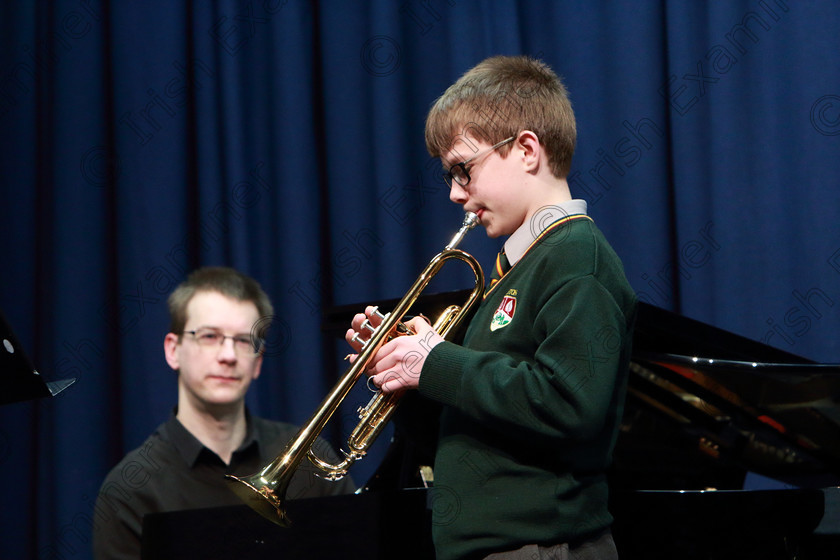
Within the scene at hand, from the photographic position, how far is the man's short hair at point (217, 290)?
2559 millimetres

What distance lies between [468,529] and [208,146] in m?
2.49

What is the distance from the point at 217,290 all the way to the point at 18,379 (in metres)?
1.09

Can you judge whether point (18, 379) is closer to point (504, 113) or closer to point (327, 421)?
point (327, 421)

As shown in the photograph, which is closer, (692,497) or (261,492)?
(261,492)

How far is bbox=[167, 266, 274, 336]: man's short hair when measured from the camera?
2.56 meters

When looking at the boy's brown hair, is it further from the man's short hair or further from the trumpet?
the man's short hair

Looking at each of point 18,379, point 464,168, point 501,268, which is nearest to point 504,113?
point 464,168

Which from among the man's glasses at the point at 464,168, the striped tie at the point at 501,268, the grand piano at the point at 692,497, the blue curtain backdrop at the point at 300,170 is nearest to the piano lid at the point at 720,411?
the grand piano at the point at 692,497

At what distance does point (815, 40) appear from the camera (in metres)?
2.96

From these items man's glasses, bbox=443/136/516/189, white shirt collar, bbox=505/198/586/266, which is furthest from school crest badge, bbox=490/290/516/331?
man's glasses, bbox=443/136/516/189

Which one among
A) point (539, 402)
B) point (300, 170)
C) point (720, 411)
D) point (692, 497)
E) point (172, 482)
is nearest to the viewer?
point (539, 402)

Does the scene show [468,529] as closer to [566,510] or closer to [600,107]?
[566,510]

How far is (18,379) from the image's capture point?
1.48 m

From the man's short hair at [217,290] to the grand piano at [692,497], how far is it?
494 mm
